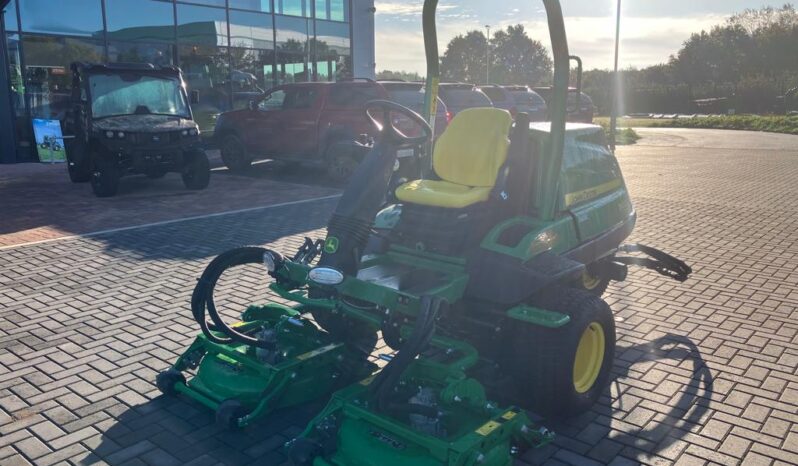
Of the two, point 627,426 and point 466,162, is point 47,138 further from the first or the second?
point 627,426

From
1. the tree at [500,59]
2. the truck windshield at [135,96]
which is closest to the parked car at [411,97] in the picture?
the truck windshield at [135,96]

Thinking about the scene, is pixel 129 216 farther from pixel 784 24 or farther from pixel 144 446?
pixel 784 24

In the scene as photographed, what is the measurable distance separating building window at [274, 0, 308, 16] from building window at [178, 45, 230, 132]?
2499mm

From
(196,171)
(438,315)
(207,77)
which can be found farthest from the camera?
(207,77)

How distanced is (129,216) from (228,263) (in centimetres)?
655

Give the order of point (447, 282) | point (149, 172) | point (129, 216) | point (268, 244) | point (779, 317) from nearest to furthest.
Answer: point (447, 282) < point (779, 317) < point (268, 244) < point (129, 216) < point (149, 172)

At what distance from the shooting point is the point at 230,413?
4.02 m

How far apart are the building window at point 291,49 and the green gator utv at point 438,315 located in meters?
16.8

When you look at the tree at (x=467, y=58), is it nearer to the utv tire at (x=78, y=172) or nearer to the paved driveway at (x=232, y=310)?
the utv tire at (x=78, y=172)

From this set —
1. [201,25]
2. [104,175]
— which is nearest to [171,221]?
[104,175]

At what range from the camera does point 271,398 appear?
13.4 ft

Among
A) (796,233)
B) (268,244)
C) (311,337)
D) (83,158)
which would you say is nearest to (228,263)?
(311,337)

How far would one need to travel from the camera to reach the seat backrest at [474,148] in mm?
4887

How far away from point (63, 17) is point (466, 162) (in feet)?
48.5
